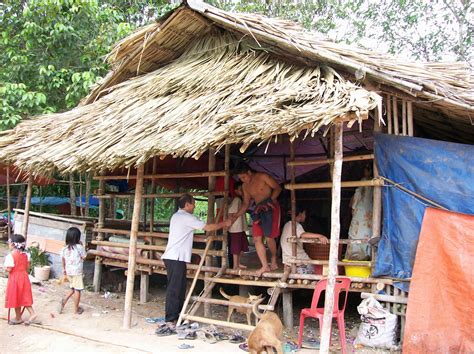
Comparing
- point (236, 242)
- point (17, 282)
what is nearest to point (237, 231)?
point (236, 242)

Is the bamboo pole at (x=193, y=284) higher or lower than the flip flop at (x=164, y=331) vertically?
higher

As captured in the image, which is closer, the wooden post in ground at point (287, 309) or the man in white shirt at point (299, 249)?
the man in white shirt at point (299, 249)

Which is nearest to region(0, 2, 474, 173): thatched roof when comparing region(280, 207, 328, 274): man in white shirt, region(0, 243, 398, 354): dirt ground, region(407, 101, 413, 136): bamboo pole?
region(407, 101, 413, 136): bamboo pole

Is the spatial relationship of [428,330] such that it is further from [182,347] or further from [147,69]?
[147,69]

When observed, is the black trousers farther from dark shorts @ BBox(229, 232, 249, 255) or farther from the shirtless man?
the shirtless man

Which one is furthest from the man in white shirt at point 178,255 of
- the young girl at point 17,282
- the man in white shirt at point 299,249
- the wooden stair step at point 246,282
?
the young girl at point 17,282

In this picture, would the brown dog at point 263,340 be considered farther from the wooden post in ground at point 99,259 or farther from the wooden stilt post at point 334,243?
the wooden post in ground at point 99,259

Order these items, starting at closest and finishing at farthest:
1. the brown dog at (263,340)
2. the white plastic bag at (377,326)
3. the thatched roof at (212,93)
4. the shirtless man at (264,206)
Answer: the brown dog at (263,340) < the thatched roof at (212,93) < the white plastic bag at (377,326) < the shirtless man at (264,206)

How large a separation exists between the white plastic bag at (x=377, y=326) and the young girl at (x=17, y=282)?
4.29 meters

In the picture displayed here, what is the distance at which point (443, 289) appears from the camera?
15.7 ft

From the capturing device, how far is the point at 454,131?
6.72 meters

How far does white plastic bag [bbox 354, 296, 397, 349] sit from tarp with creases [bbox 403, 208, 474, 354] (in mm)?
231

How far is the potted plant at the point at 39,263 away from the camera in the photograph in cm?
881

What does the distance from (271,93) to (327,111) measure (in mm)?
1273
